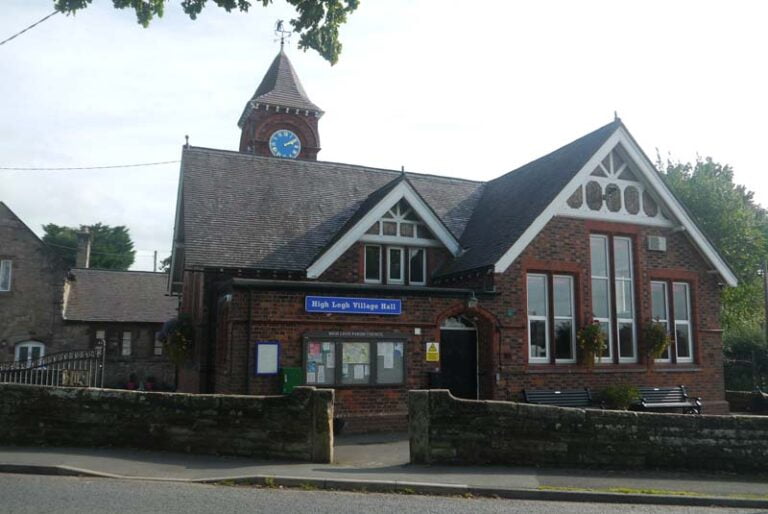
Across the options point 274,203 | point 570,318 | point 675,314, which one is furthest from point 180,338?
point 675,314

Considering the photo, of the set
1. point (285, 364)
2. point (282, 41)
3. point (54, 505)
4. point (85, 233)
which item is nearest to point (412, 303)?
point (285, 364)

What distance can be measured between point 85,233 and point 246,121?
13.9 meters

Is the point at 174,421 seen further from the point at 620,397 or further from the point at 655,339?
the point at 655,339

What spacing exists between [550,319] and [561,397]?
→ 6.52 ft

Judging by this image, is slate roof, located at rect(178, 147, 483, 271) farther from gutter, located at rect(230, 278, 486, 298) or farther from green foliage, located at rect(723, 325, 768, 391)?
green foliage, located at rect(723, 325, 768, 391)

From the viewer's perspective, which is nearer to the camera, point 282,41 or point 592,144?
point 592,144

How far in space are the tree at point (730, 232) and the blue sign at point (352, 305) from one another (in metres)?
23.8

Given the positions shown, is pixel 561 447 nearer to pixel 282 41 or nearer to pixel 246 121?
pixel 246 121

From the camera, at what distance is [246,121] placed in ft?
118

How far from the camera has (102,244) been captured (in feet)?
226

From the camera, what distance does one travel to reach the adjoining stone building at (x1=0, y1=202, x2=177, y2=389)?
30.2m

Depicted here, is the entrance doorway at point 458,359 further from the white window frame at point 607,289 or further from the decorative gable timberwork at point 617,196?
the decorative gable timberwork at point 617,196

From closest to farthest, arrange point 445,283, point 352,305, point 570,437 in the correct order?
point 570,437 < point 352,305 < point 445,283

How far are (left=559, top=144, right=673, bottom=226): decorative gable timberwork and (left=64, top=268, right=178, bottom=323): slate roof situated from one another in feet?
75.5
